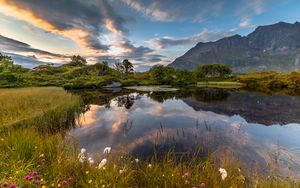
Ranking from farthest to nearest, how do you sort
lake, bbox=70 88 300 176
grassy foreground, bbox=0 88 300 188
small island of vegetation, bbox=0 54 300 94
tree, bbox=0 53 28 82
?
1. small island of vegetation, bbox=0 54 300 94
2. tree, bbox=0 53 28 82
3. lake, bbox=70 88 300 176
4. grassy foreground, bbox=0 88 300 188


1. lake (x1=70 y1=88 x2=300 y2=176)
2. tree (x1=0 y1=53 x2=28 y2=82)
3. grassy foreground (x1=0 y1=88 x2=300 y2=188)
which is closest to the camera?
grassy foreground (x1=0 y1=88 x2=300 y2=188)

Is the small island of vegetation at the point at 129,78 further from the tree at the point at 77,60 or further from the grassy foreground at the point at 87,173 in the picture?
the grassy foreground at the point at 87,173

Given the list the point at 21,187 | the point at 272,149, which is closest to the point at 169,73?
the point at 272,149

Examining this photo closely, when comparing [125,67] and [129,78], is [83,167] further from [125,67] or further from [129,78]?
[125,67]

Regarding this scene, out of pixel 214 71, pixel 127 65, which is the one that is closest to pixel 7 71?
pixel 127 65

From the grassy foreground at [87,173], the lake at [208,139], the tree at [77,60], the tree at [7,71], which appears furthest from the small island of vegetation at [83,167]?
the tree at [77,60]

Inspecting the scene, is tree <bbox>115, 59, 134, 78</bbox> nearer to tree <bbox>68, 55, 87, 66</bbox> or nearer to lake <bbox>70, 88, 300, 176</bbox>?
tree <bbox>68, 55, 87, 66</bbox>

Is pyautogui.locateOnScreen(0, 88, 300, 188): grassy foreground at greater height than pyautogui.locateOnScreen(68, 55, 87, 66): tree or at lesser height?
lesser

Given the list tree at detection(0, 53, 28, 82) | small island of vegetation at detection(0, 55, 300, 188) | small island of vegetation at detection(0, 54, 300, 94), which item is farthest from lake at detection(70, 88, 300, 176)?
tree at detection(0, 53, 28, 82)

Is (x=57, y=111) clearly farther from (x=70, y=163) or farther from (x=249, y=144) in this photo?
(x=249, y=144)

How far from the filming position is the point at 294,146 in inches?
395

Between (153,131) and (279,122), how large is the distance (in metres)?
11.7

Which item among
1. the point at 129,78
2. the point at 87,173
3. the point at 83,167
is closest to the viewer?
the point at 87,173

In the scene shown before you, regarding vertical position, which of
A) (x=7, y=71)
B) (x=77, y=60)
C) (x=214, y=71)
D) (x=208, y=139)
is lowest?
(x=208, y=139)
